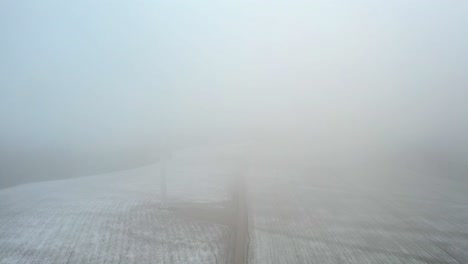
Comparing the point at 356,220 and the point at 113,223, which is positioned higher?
the point at 113,223

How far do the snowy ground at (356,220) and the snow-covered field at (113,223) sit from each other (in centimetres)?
68

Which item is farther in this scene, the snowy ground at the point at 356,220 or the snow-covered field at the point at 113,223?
the snowy ground at the point at 356,220

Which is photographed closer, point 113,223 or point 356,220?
point 113,223

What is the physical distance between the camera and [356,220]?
325 inches

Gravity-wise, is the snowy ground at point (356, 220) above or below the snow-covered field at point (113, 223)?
below

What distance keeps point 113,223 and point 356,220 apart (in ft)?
12.4

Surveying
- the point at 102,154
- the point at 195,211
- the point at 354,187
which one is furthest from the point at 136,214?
the point at 102,154

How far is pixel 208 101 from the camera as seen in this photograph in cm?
2705

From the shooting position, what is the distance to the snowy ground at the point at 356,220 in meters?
6.12

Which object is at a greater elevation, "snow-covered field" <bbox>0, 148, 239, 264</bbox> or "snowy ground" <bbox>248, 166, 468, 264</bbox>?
"snow-covered field" <bbox>0, 148, 239, 264</bbox>

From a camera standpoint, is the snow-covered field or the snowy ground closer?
the snow-covered field

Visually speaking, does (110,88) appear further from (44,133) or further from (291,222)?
(291,222)

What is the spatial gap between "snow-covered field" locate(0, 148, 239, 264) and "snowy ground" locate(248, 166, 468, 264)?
0.68 m

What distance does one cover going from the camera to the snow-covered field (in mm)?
5891
